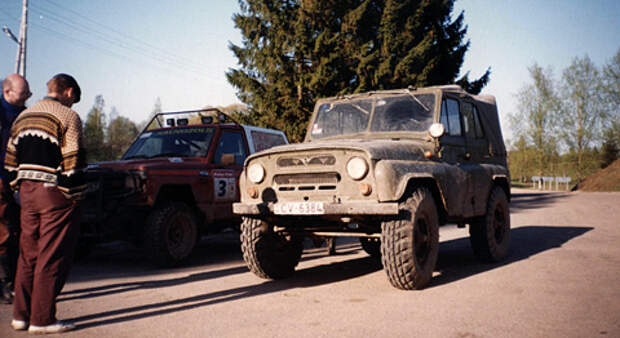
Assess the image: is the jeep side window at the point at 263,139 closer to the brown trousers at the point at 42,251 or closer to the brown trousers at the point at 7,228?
the brown trousers at the point at 7,228

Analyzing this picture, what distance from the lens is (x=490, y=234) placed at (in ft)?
23.5

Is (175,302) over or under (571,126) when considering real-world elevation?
under

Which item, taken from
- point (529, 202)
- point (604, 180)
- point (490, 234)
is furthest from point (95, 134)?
point (490, 234)

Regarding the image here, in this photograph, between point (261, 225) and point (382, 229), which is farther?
point (261, 225)

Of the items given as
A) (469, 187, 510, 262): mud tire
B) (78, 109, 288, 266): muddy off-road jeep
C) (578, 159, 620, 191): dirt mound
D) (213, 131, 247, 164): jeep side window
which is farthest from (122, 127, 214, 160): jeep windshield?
(578, 159, 620, 191): dirt mound

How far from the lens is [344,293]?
17.8 feet

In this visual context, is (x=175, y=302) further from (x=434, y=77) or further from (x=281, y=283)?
(x=434, y=77)

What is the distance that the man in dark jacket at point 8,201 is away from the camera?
4.88 metres

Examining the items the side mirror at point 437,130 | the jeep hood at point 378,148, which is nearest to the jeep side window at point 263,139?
the jeep hood at point 378,148

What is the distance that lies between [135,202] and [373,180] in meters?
3.63

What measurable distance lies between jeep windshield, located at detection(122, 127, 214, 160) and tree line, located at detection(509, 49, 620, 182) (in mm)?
39644

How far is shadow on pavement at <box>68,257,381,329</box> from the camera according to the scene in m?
4.56

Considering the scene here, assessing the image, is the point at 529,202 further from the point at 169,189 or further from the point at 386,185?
the point at 386,185

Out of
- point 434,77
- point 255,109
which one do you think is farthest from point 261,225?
point 434,77
